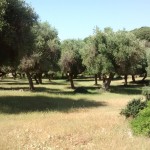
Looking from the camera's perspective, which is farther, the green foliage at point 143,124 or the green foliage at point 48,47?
the green foliage at point 48,47

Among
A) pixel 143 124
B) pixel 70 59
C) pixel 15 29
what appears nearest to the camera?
pixel 143 124

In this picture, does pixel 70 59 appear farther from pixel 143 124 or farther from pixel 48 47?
pixel 143 124

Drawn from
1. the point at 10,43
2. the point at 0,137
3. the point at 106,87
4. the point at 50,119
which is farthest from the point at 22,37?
the point at 106,87

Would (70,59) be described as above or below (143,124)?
above

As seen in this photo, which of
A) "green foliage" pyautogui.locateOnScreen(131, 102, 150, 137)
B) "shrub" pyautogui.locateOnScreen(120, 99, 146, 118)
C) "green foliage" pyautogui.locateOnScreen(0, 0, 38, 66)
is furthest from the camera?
"green foliage" pyautogui.locateOnScreen(0, 0, 38, 66)

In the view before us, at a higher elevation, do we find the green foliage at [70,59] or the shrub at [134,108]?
the green foliage at [70,59]

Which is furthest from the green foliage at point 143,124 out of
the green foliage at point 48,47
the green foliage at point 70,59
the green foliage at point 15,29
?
the green foliage at point 70,59

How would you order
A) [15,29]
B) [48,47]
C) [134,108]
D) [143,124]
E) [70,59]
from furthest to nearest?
[70,59], [48,47], [15,29], [134,108], [143,124]

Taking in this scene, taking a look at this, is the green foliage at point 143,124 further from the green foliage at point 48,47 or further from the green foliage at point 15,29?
the green foliage at point 48,47

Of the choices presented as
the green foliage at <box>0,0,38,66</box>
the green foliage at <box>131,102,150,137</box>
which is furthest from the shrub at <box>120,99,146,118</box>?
the green foliage at <box>0,0,38,66</box>

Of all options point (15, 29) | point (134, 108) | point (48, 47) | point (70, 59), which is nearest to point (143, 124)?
point (134, 108)

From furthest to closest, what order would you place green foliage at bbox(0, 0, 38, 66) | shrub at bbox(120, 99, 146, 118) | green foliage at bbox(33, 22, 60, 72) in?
1. green foliage at bbox(33, 22, 60, 72)
2. green foliage at bbox(0, 0, 38, 66)
3. shrub at bbox(120, 99, 146, 118)

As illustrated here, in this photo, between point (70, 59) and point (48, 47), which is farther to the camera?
→ point (70, 59)

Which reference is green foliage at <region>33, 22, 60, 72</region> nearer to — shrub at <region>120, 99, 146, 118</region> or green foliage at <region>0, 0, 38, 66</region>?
green foliage at <region>0, 0, 38, 66</region>
